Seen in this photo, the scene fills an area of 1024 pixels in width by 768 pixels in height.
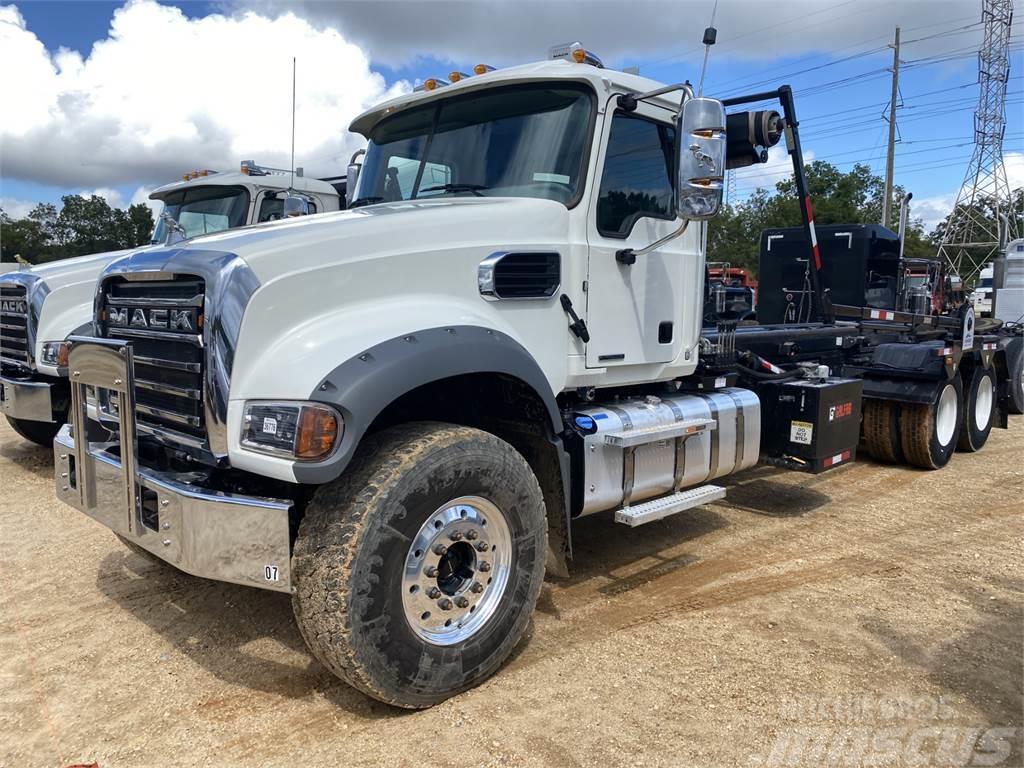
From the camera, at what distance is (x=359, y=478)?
116 inches

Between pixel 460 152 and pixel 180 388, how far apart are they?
204cm

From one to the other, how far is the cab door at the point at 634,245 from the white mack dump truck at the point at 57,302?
11.1 feet

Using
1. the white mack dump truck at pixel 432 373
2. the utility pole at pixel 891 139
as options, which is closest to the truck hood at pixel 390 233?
the white mack dump truck at pixel 432 373

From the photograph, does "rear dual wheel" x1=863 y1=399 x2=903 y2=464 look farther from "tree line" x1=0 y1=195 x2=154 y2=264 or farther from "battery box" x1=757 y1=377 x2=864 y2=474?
"tree line" x1=0 y1=195 x2=154 y2=264

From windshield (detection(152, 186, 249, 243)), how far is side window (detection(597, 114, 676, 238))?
516cm

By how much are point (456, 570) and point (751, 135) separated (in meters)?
3.15

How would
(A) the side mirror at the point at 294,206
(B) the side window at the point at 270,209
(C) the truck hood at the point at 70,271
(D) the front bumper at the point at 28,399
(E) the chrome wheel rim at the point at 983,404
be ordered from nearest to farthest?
(A) the side mirror at the point at 294,206 < (D) the front bumper at the point at 28,399 < (C) the truck hood at the point at 70,271 < (B) the side window at the point at 270,209 < (E) the chrome wheel rim at the point at 983,404

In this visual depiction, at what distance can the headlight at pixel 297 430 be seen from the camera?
272cm

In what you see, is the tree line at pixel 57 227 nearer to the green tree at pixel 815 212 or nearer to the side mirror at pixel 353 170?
the green tree at pixel 815 212

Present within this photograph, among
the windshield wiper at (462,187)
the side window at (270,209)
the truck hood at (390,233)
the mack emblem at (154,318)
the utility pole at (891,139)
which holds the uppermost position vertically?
the utility pole at (891,139)

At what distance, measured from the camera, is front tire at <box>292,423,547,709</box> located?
9.36 feet

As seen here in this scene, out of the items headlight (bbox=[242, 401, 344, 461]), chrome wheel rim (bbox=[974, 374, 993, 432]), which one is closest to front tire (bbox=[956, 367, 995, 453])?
chrome wheel rim (bbox=[974, 374, 993, 432])

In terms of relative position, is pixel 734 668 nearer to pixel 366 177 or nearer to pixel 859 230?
pixel 366 177

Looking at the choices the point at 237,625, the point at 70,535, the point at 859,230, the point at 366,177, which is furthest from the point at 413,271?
the point at 859,230
